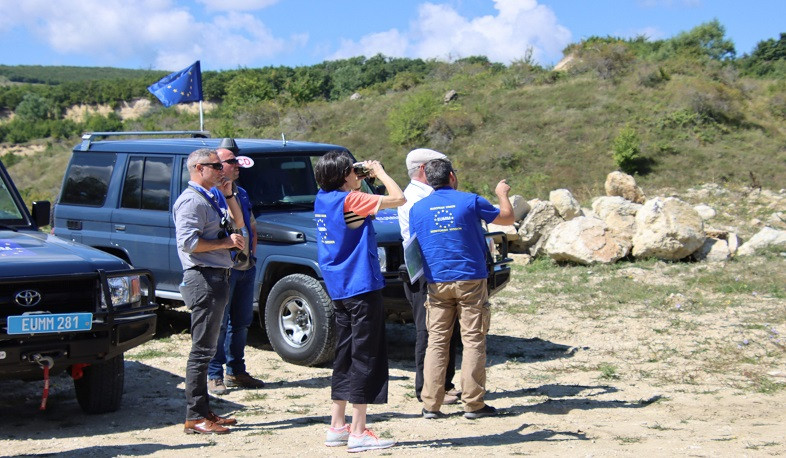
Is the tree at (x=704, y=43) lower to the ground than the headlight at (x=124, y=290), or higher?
higher

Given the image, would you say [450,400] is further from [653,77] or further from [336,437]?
[653,77]

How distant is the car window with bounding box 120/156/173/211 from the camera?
790cm

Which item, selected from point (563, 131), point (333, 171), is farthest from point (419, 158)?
point (563, 131)

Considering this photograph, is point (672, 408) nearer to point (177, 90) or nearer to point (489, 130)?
point (177, 90)

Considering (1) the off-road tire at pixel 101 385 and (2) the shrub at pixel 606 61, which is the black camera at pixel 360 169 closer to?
(1) the off-road tire at pixel 101 385

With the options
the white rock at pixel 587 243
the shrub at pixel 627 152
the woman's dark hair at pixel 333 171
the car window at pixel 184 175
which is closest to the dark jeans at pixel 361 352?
the woman's dark hair at pixel 333 171

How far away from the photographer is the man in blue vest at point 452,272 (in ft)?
18.0

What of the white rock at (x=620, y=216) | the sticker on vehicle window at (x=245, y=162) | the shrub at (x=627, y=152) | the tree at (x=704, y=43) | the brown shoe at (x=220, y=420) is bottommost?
the brown shoe at (x=220, y=420)

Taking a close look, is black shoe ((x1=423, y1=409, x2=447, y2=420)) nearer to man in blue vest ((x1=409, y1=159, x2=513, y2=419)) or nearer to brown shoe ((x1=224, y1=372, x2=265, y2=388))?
man in blue vest ((x1=409, y1=159, x2=513, y2=419))

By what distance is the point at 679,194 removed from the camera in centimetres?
2020

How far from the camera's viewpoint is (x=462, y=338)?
560 cm

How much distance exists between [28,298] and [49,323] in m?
0.22

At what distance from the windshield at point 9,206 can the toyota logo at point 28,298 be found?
148 cm

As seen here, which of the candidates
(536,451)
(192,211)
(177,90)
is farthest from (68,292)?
(177,90)
